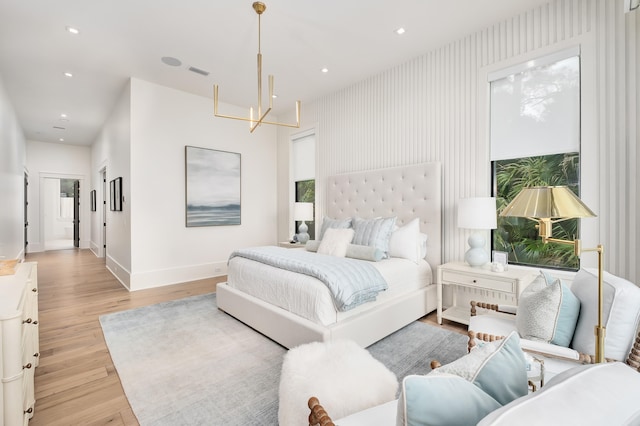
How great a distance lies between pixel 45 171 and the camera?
8.10m

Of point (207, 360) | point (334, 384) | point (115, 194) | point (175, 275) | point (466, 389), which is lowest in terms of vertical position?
point (207, 360)

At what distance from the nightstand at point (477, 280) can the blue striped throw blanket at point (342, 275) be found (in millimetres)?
765

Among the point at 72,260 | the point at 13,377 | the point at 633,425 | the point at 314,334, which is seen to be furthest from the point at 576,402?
the point at 72,260

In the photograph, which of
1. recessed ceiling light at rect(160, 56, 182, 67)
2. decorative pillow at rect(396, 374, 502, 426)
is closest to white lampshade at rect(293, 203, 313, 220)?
recessed ceiling light at rect(160, 56, 182, 67)

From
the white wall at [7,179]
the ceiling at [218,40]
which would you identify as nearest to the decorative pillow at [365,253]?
the ceiling at [218,40]

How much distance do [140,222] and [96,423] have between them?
3.14 metres

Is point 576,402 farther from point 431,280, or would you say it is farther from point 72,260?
point 72,260

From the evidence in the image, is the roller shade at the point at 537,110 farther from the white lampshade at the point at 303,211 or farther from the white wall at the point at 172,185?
the white wall at the point at 172,185

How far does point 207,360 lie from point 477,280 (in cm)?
242

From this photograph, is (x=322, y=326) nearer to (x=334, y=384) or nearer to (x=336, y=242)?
(x=334, y=384)

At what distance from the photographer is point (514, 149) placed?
9.64 feet

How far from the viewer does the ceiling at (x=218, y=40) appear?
274cm

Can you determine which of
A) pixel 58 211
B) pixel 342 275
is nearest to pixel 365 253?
pixel 342 275

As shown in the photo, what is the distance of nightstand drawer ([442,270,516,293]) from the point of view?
8.37 feet
